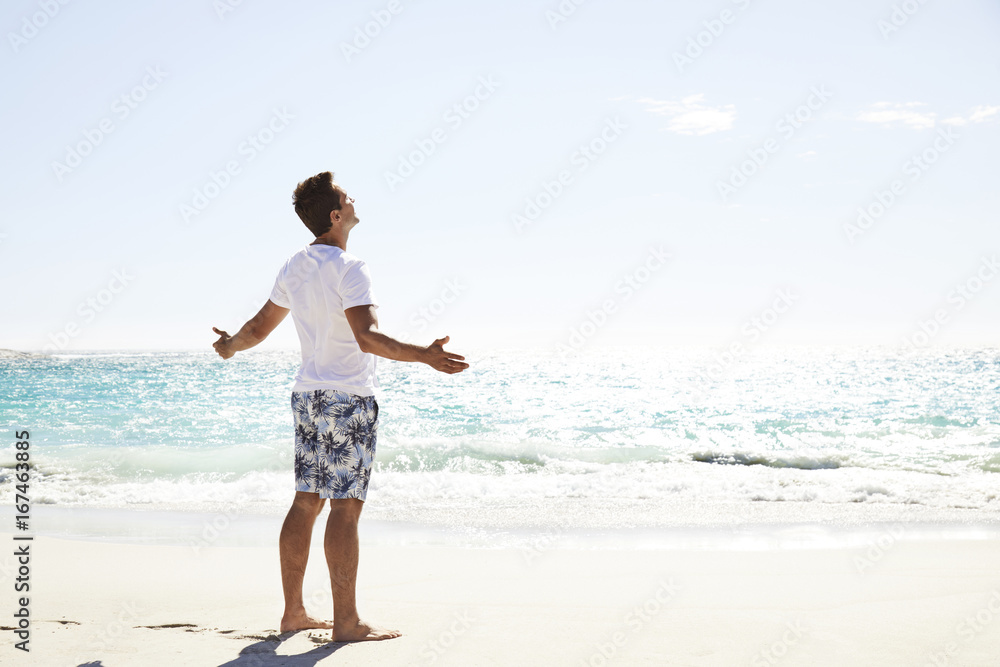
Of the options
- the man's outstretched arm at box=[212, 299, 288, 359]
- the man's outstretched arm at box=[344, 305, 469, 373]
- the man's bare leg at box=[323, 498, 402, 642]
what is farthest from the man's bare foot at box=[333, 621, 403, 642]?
the man's outstretched arm at box=[212, 299, 288, 359]

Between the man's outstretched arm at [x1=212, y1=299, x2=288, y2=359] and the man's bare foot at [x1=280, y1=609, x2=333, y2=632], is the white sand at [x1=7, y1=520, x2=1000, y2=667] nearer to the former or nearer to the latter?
the man's bare foot at [x1=280, y1=609, x2=333, y2=632]

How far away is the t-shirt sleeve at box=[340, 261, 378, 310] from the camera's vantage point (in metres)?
2.54

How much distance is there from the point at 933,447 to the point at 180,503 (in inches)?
412

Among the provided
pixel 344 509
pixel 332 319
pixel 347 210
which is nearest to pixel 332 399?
pixel 332 319

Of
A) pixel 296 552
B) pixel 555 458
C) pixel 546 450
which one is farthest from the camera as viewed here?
pixel 546 450

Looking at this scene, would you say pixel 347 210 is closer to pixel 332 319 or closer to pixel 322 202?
pixel 322 202

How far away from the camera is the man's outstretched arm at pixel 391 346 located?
2377 millimetres

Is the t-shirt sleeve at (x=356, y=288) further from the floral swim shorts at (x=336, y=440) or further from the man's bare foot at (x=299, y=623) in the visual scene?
the man's bare foot at (x=299, y=623)

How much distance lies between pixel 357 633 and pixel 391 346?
3.70ft

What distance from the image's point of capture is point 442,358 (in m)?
2.38

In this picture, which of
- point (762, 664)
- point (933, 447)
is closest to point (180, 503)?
point (762, 664)

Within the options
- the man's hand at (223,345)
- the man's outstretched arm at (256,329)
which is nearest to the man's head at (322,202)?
the man's outstretched arm at (256,329)

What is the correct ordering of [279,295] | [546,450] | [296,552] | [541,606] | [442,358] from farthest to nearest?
[546,450], [541,606], [279,295], [296,552], [442,358]

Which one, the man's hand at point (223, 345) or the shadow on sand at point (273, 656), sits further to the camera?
the man's hand at point (223, 345)
